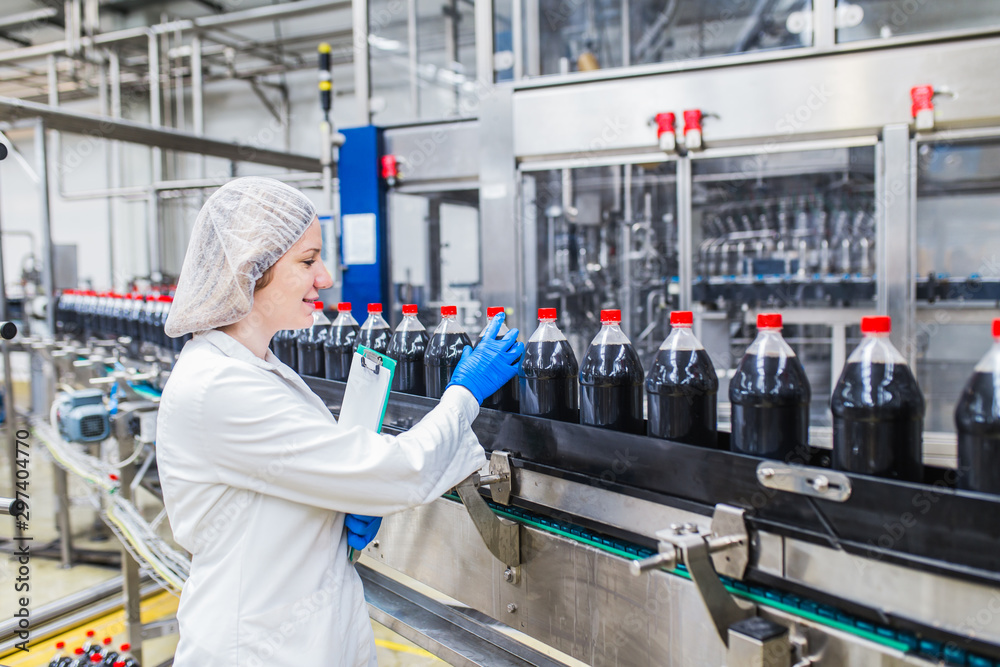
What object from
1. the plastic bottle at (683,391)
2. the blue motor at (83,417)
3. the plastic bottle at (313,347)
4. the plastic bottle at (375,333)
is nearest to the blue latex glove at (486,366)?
the plastic bottle at (683,391)

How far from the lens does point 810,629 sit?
91 cm

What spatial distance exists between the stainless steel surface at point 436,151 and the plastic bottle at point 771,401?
2.25 m

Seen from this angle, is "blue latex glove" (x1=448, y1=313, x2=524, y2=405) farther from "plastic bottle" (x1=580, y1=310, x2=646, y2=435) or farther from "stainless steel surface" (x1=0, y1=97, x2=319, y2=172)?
"stainless steel surface" (x1=0, y1=97, x2=319, y2=172)

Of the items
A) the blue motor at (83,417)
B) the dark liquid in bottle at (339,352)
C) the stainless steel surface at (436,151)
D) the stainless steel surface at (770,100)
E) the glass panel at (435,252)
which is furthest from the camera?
the glass panel at (435,252)

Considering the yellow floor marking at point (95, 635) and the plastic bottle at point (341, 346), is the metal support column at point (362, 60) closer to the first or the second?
the plastic bottle at point (341, 346)

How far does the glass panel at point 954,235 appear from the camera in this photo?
4.35 m

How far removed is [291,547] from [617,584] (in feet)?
1.76

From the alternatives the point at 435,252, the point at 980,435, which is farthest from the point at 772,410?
the point at 435,252

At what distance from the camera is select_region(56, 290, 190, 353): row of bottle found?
351 cm

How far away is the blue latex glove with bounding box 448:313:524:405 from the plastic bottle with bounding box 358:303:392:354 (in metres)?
0.57

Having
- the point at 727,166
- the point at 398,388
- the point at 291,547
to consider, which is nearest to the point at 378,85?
the point at 727,166

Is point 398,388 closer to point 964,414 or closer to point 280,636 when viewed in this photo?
point 280,636

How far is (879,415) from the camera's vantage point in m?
0.94

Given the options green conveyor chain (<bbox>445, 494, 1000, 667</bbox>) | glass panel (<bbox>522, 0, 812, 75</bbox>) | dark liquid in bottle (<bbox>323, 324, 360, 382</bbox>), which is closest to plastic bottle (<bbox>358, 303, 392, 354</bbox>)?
dark liquid in bottle (<bbox>323, 324, 360, 382</bbox>)
